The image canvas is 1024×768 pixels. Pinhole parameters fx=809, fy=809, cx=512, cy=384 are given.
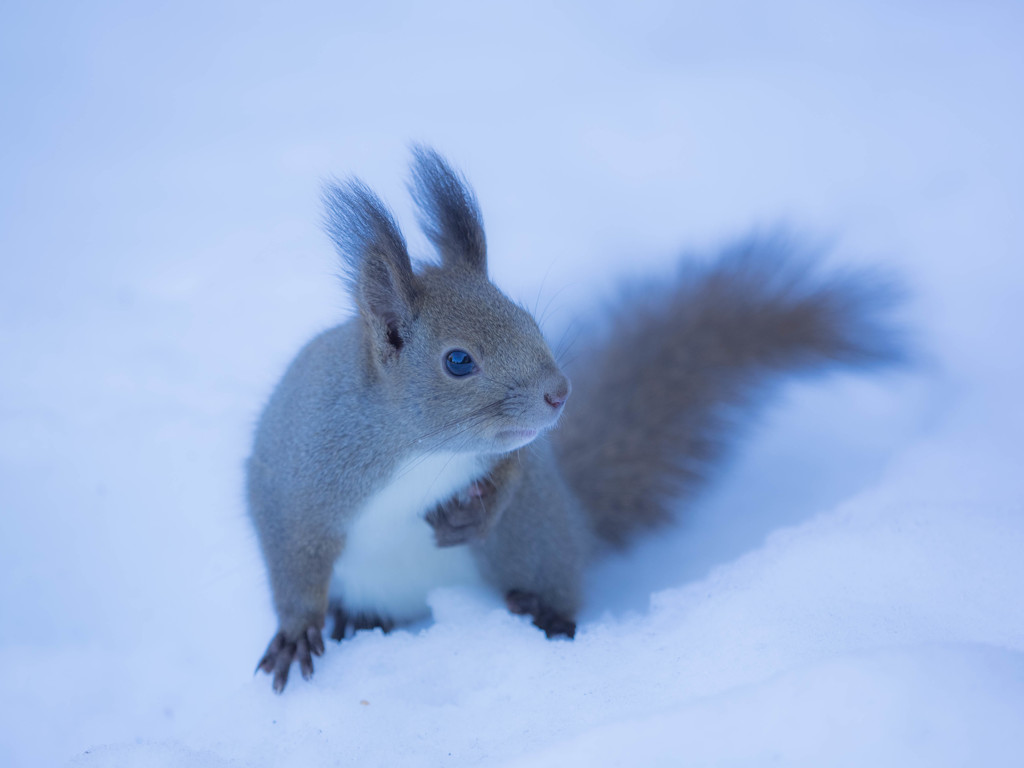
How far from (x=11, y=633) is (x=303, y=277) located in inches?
53.4

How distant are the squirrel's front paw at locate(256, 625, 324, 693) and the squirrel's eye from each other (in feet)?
2.25

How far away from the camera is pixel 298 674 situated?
5.71 feet

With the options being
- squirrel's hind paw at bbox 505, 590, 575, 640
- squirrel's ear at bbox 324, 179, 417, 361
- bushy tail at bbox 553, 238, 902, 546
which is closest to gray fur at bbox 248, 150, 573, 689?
squirrel's ear at bbox 324, 179, 417, 361

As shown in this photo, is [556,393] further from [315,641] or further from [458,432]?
[315,641]

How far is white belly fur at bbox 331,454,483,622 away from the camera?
1.74 metres

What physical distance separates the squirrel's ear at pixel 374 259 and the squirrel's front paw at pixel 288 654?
66 centimetres

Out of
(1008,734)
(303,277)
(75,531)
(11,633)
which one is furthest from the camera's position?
(303,277)

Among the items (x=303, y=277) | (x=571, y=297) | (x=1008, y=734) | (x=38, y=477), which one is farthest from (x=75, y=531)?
(x=1008, y=734)

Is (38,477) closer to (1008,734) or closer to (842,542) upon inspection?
(842,542)

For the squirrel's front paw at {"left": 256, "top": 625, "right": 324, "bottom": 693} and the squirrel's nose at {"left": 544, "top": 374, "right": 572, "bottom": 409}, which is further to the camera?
the squirrel's front paw at {"left": 256, "top": 625, "right": 324, "bottom": 693}

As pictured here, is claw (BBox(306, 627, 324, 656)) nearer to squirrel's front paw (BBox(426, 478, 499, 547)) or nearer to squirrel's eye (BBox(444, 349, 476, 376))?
squirrel's front paw (BBox(426, 478, 499, 547))

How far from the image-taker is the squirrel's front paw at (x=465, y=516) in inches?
70.9

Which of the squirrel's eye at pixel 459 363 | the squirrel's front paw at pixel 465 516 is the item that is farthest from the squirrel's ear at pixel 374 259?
the squirrel's front paw at pixel 465 516

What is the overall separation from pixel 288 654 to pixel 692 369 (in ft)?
4.77
